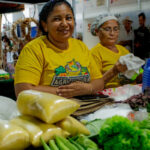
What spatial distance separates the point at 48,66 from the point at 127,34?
201 cm

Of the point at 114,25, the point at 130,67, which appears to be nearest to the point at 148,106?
the point at 130,67

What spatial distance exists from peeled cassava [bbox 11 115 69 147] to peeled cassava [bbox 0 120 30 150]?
3 cm

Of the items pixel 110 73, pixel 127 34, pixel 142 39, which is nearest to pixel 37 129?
pixel 110 73

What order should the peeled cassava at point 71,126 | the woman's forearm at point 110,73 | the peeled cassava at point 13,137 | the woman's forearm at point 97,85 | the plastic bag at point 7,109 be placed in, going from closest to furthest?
the peeled cassava at point 13,137 < the peeled cassava at point 71,126 < the plastic bag at point 7,109 < the woman's forearm at point 97,85 < the woman's forearm at point 110,73

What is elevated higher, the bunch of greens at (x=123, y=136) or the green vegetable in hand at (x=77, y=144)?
the bunch of greens at (x=123, y=136)

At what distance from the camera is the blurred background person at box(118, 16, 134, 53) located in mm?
3412

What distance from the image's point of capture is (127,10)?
347 cm

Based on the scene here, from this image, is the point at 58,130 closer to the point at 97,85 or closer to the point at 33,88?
the point at 33,88

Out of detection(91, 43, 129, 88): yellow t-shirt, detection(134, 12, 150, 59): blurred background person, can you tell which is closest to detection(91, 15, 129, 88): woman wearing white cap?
detection(91, 43, 129, 88): yellow t-shirt

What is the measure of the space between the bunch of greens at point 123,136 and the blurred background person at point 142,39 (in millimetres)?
2656

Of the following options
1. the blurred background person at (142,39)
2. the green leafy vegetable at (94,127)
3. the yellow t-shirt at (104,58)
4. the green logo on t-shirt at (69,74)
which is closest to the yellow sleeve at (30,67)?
the green logo on t-shirt at (69,74)

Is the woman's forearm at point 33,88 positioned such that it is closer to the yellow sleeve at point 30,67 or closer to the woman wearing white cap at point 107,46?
the yellow sleeve at point 30,67

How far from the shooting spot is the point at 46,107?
0.80m

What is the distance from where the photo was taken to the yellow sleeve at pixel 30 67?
1719 mm
